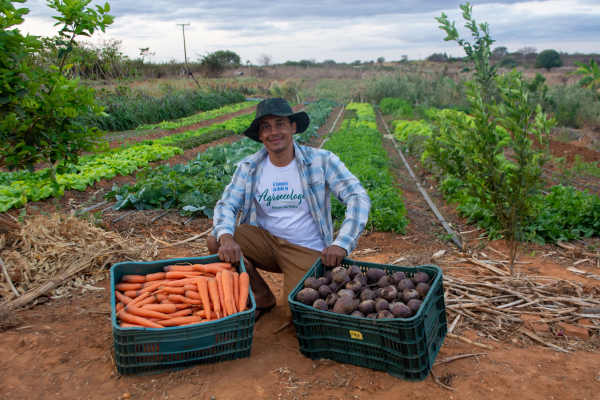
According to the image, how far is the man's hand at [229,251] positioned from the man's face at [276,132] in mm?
877

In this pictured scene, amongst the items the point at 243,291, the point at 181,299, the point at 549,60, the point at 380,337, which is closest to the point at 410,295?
the point at 380,337

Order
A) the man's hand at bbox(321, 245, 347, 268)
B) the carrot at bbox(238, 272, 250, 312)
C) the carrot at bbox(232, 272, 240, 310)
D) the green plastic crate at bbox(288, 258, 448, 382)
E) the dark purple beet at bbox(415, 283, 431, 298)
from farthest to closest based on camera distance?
the man's hand at bbox(321, 245, 347, 268) < the carrot at bbox(232, 272, 240, 310) < the carrot at bbox(238, 272, 250, 312) < the dark purple beet at bbox(415, 283, 431, 298) < the green plastic crate at bbox(288, 258, 448, 382)

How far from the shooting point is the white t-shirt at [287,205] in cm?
376

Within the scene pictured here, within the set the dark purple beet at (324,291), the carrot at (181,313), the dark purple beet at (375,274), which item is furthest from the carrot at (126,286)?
Answer: the dark purple beet at (375,274)

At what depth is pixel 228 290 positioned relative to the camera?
10.5 feet

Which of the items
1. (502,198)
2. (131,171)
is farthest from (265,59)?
(502,198)

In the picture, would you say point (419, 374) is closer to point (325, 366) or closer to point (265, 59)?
point (325, 366)

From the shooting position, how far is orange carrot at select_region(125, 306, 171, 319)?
9.73 ft

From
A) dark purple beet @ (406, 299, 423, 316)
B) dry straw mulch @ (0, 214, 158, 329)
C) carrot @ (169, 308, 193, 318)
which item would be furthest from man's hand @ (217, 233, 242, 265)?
dry straw mulch @ (0, 214, 158, 329)

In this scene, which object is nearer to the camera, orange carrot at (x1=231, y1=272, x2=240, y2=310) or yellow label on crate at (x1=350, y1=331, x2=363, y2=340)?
yellow label on crate at (x1=350, y1=331, x2=363, y2=340)

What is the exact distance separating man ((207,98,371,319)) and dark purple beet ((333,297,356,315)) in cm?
83

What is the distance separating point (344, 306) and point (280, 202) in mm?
1277

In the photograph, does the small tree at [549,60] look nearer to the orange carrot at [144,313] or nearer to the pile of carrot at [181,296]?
the pile of carrot at [181,296]

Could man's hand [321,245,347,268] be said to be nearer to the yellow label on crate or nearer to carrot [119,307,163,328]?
the yellow label on crate
